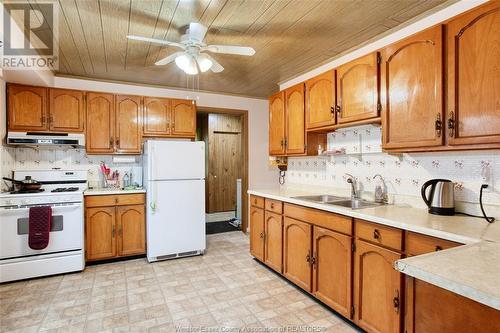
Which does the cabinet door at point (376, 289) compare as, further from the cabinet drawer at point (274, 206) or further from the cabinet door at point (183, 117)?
the cabinet door at point (183, 117)

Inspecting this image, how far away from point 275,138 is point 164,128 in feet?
5.25

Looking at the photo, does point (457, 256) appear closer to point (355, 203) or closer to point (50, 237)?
point (355, 203)

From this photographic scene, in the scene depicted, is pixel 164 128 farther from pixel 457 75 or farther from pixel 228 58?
pixel 457 75

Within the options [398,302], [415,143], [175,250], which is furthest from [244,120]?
[398,302]

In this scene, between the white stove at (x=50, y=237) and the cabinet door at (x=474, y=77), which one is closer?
the cabinet door at (x=474, y=77)

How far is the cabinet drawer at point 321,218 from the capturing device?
2064 mm

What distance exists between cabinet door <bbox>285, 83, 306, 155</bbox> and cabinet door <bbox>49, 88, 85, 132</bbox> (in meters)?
2.57

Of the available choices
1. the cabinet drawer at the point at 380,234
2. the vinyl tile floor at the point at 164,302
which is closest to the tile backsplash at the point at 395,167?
the cabinet drawer at the point at 380,234

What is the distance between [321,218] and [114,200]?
2524 millimetres

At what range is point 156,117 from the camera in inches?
154

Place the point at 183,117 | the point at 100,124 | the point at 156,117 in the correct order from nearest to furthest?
1. the point at 100,124
2. the point at 156,117
3. the point at 183,117

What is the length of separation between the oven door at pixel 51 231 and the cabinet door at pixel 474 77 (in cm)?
358

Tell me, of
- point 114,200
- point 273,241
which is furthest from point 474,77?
point 114,200

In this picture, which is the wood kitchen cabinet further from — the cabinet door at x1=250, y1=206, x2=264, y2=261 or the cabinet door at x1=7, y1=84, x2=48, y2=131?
the cabinet door at x1=250, y1=206, x2=264, y2=261
